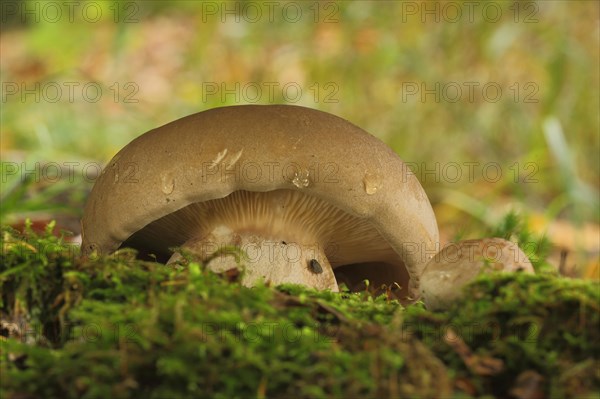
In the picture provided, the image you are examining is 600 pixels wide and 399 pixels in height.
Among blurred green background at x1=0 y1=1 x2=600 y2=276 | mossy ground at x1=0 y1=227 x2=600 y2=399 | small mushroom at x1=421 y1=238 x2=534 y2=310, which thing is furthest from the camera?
blurred green background at x1=0 y1=1 x2=600 y2=276

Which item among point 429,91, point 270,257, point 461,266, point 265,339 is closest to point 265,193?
point 270,257

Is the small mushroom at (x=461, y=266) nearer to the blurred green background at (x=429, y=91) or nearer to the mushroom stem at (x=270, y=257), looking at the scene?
the mushroom stem at (x=270, y=257)

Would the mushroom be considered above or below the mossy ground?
above

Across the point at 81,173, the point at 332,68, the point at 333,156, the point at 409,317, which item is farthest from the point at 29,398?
the point at 332,68

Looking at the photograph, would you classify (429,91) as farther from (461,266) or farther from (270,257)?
(461,266)

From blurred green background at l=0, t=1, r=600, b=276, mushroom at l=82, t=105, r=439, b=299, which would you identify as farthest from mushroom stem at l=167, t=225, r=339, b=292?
blurred green background at l=0, t=1, r=600, b=276

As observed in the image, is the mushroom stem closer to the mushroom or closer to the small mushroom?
the mushroom
